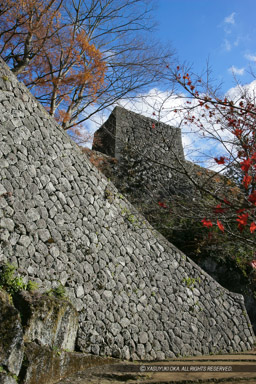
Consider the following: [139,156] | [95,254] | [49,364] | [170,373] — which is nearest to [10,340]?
[49,364]

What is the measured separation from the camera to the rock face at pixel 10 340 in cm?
379

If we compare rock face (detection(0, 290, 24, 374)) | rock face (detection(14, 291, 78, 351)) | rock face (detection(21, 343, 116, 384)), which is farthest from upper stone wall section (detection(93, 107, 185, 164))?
rock face (detection(0, 290, 24, 374))

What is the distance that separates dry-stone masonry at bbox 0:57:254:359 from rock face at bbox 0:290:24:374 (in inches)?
42.0

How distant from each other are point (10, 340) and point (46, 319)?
0.77 metres

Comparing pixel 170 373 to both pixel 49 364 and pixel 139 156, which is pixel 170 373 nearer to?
pixel 49 364

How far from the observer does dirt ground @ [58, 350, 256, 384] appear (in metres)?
4.42

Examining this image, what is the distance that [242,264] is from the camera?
10.2 meters

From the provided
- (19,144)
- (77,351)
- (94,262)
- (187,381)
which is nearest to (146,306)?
(94,262)

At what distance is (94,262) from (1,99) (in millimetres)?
3605

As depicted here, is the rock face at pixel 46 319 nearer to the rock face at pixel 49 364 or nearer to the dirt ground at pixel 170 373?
the rock face at pixel 49 364

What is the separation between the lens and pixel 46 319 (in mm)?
4629

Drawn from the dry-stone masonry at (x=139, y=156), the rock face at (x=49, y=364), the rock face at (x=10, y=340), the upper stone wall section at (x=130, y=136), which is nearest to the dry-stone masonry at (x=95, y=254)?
the rock face at (x=49, y=364)

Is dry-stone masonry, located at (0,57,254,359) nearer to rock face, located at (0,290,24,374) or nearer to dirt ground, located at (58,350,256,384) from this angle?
dirt ground, located at (58,350,256,384)

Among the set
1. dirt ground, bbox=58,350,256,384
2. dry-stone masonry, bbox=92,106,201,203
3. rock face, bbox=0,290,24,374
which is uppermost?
dry-stone masonry, bbox=92,106,201,203
